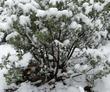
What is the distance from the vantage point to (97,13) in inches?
148

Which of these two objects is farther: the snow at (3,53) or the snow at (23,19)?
the snow at (3,53)

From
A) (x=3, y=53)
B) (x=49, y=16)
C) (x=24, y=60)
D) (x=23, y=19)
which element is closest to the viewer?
(x=49, y=16)

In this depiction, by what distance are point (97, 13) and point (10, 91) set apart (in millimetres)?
1587

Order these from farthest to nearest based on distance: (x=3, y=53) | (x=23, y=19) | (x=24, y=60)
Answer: (x=3, y=53) → (x=24, y=60) → (x=23, y=19)

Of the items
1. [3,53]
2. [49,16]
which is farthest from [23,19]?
[3,53]

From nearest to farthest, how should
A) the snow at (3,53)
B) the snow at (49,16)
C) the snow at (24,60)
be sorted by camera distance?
1. the snow at (49,16)
2. the snow at (24,60)
3. the snow at (3,53)

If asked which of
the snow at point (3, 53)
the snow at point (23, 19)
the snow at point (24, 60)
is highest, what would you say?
the snow at point (23, 19)

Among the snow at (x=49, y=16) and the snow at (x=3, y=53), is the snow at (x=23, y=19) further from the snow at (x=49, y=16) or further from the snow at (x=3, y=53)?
the snow at (x=3, y=53)

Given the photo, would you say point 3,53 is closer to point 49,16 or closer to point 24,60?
point 24,60

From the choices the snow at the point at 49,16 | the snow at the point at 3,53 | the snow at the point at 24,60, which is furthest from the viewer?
the snow at the point at 3,53

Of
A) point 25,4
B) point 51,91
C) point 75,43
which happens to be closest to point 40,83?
point 51,91

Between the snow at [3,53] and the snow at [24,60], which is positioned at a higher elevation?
the snow at [24,60]

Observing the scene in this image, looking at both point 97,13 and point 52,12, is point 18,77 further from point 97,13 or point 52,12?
point 97,13

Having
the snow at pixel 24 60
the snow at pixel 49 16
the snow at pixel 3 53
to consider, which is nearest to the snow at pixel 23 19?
the snow at pixel 49 16
